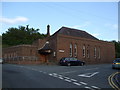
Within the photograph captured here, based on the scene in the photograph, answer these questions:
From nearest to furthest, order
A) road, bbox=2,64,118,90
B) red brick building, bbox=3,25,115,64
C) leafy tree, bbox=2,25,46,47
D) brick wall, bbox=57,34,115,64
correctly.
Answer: road, bbox=2,64,118,90, red brick building, bbox=3,25,115,64, brick wall, bbox=57,34,115,64, leafy tree, bbox=2,25,46,47

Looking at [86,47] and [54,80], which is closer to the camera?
[54,80]

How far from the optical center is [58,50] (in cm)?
3341

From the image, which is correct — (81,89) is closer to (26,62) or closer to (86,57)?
(26,62)

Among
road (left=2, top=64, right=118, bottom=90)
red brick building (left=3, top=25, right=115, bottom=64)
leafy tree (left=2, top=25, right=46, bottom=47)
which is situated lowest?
road (left=2, top=64, right=118, bottom=90)

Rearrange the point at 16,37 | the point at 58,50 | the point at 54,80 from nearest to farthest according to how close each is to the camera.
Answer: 1. the point at 54,80
2. the point at 58,50
3. the point at 16,37

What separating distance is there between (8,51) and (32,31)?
2658cm

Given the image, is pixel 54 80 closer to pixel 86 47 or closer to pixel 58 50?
pixel 58 50

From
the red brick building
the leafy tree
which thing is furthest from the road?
the leafy tree

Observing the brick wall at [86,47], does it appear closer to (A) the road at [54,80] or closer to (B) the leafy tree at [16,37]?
(A) the road at [54,80]

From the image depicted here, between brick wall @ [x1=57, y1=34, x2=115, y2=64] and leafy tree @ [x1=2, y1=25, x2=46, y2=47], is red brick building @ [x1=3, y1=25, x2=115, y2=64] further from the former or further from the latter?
leafy tree @ [x1=2, y1=25, x2=46, y2=47]

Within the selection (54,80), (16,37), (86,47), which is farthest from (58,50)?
(16,37)

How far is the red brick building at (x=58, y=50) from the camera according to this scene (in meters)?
33.5

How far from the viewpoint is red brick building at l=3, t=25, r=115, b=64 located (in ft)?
110

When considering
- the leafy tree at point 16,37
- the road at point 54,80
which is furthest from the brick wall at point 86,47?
the leafy tree at point 16,37
